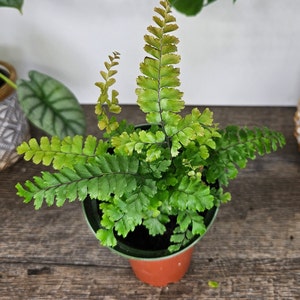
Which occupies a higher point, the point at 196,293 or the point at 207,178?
the point at 207,178

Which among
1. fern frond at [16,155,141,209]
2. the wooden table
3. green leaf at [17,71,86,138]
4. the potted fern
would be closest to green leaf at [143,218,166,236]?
the potted fern

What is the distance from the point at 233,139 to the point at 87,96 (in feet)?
2.17

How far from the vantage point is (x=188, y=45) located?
116cm

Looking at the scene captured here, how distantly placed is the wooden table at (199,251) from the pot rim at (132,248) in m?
0.22

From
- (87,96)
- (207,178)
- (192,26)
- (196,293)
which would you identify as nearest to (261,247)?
(196,293)

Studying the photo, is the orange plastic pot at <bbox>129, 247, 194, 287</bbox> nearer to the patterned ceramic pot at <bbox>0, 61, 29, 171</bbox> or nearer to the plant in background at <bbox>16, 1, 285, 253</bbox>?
the plant in background at <bbox>16, 1, 285, 253</bbox>

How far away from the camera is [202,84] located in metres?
1.27

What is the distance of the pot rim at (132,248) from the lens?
81 centimetres

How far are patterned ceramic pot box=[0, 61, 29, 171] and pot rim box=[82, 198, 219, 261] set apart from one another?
1.31 feet

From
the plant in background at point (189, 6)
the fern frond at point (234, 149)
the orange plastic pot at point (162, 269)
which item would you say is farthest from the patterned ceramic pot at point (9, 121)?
the plant in background at point (189, 6)

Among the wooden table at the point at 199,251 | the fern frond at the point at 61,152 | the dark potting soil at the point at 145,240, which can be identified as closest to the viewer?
the fern frond at the point at 61,152

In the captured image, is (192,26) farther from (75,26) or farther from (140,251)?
(140,251)

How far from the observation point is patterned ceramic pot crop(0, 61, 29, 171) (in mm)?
1088

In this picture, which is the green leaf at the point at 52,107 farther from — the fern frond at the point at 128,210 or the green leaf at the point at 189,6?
the green leaf at the point at 189,6
